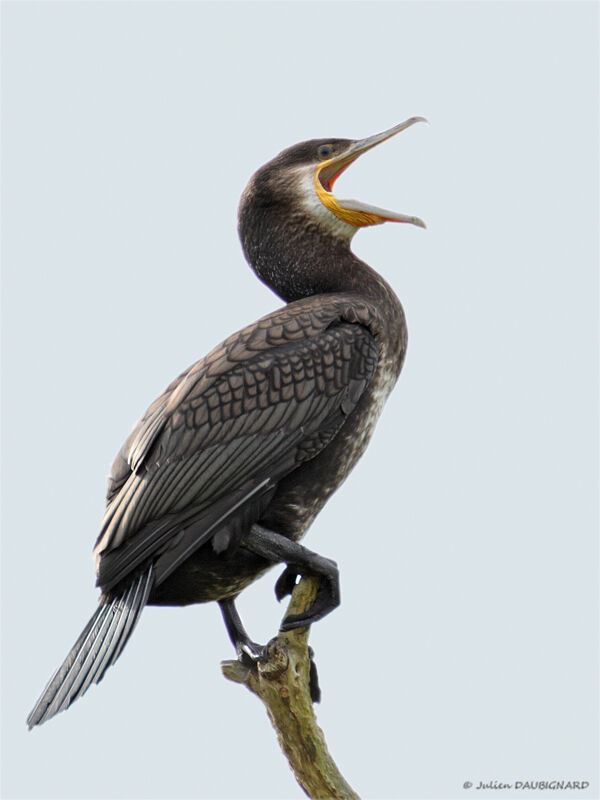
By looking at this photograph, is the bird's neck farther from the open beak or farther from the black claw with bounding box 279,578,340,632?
the black claw with bounding box 279,578,340,632

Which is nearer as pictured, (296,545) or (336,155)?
(296,545)

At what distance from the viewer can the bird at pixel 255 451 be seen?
164 inches

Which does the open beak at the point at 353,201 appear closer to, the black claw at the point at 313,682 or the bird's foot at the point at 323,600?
the bird's foot at the point at 323,600

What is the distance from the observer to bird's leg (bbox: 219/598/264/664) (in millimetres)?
4715

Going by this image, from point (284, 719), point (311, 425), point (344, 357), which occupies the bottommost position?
point (284, 719)

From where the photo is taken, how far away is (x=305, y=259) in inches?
181

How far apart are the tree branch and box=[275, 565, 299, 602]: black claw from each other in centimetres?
16

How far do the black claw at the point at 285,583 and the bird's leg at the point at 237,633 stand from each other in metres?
0.25

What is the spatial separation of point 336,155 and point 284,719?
2.40 m

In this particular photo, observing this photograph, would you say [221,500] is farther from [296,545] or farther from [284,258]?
[284,258]

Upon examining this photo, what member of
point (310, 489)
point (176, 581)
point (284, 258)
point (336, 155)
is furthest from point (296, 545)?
point (336, 155)

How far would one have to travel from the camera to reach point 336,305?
439cm

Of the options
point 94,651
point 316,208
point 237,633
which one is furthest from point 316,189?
point 94,651

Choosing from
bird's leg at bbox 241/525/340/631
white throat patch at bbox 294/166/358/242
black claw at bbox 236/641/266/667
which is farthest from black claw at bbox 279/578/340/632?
white throat patch at bbox 294/166/358/242
